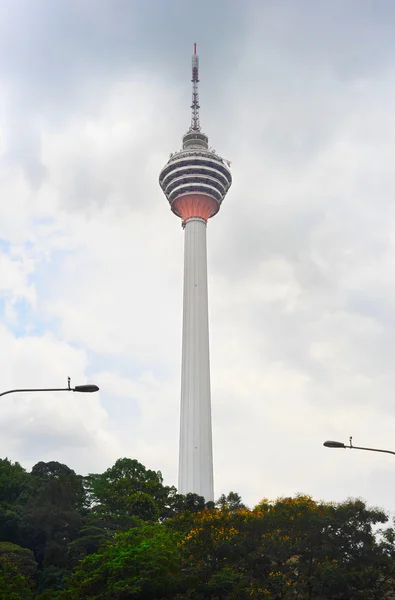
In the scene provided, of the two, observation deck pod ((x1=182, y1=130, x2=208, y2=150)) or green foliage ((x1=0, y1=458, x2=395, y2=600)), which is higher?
observation deck pod ((x1=182, y1=130, x2=208, y2=150))

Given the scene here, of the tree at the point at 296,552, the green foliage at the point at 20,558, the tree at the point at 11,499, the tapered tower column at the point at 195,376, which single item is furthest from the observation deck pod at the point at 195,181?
the tree at the point at 296,552

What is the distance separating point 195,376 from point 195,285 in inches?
639

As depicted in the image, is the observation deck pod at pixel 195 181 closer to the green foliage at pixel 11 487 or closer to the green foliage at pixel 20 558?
the green foliage at pixel 11 487

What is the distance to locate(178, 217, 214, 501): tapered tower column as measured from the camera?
9825 cm

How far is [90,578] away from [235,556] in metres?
10.8

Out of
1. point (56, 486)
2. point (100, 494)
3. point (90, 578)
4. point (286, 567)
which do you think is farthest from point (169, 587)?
point (100, 494)

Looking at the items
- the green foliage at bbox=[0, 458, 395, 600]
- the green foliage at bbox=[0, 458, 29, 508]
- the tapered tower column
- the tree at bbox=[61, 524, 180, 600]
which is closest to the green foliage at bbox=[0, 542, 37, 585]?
the green foliage at bbox=[0, 458, 395, 600]

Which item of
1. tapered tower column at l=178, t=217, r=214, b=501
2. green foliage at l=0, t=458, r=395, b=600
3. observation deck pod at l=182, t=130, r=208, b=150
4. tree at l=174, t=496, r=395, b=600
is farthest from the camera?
observation deck pod at l=182, t=130, r=208, b=150

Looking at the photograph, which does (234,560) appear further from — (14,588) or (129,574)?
(14,588)

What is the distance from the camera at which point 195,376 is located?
104m

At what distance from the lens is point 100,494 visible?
276ft

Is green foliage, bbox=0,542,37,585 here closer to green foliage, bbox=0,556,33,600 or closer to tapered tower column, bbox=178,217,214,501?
green foliage, bbox=0,556,33,600

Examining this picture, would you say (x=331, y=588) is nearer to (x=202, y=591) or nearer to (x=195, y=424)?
(x=202, y=591)

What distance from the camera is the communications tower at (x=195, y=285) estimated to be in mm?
99062
